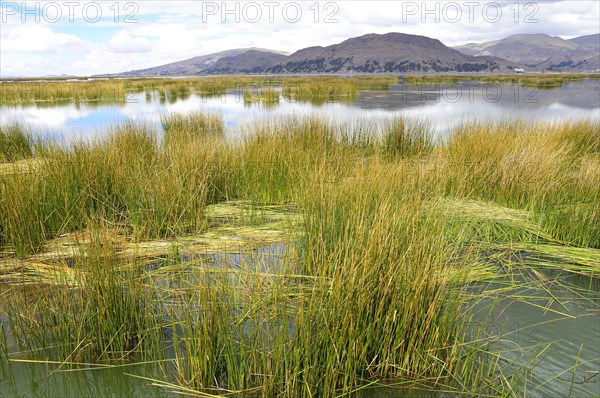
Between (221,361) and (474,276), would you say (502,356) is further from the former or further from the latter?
(221,361)

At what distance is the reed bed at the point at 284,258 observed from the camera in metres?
2.21

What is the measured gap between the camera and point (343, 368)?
2.20 meters

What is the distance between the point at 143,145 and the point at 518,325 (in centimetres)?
537

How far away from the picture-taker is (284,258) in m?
2.95

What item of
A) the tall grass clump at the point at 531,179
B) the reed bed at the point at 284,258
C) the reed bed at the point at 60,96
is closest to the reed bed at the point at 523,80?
the reed bed at the point at 60,96

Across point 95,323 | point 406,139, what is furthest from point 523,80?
point 95,323

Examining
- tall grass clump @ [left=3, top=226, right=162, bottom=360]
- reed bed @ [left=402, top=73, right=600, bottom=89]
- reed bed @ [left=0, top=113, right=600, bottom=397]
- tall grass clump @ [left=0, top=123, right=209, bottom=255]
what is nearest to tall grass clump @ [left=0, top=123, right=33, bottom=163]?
reed bed @ [left=0, top=113, right=600, bottom=397]

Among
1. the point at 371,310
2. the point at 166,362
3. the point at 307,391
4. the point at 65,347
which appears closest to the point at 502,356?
the point at 371,310

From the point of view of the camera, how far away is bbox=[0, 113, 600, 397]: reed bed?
2.21 m

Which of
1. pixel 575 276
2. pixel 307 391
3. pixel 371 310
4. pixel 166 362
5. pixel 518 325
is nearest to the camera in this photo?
pixel 307 391

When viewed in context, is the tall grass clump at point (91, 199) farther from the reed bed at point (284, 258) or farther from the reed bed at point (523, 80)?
the reed bed at point (523, 80)

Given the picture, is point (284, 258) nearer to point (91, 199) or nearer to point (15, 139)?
point (91, 199)

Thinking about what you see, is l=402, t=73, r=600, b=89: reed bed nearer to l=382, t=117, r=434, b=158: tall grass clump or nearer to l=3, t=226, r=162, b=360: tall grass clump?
l=382, t=117, r=434, b=158: tall grass clump

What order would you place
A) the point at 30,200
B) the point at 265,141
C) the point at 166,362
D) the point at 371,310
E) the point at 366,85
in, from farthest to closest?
1. the point at 366,85
2. the point at 265,141
3. the point at 30,200
4. the point at 166,362
5. the point at 371,310
